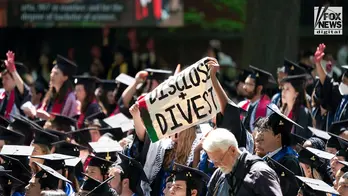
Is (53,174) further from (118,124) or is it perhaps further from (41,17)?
(41,17)

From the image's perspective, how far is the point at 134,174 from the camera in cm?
977

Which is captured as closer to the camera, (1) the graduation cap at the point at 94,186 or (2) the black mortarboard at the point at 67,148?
(1) the graduation cap at the point at 94,186

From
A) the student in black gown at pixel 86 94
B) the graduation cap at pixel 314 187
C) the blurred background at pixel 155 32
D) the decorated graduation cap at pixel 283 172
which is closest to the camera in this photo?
the graduation cap at pixel 314 187

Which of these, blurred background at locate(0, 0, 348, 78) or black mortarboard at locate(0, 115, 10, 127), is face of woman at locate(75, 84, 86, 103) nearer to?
Result: black mortarboard at locate(0, 115, 10, 127)

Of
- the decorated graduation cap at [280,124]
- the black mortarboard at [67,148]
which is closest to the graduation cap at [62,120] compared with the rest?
the black mortarboard at [67,148]

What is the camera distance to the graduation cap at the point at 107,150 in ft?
35.3

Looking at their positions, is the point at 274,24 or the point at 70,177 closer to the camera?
the point at 70,177

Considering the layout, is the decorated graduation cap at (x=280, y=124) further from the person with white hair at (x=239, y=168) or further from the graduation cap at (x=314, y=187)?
the person with white hair at (x=239, y=168)

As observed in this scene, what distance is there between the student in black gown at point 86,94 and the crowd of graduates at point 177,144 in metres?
0.01

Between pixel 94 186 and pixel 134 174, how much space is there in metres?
0.38

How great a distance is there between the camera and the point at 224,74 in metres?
21.0

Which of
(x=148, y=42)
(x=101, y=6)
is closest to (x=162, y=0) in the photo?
(x=101, y=6)

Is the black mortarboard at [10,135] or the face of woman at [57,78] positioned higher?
the face of woman at [57,78]

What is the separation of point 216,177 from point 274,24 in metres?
6.94
